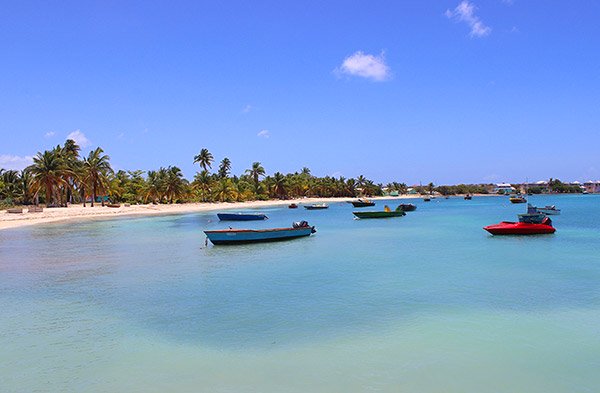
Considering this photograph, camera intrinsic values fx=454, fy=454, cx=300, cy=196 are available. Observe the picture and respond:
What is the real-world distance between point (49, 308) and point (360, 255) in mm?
16766

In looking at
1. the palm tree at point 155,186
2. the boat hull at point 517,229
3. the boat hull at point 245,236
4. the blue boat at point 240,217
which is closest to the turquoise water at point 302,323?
the boat hull at point 245,236

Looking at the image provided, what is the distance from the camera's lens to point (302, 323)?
506 inches

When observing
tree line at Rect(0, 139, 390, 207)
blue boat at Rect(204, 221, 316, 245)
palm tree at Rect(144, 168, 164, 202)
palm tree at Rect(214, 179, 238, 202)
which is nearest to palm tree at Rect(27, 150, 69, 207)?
tree line at Rect(0, 139, 390, 207)

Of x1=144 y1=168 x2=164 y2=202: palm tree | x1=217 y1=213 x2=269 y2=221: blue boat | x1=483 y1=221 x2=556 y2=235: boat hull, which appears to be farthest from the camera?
x1=144 y1=168 x2=164 y2=202: palm tree

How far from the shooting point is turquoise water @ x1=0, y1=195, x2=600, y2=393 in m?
9.15

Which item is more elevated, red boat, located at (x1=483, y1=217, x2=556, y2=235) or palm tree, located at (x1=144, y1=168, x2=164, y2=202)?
palm tree, located at (x1=144, y1=168, x2=164, y2=202)

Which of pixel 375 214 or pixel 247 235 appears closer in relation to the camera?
pixel 247 235

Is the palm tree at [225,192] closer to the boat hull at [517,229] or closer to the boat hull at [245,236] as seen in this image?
the boat hull at [245,236]

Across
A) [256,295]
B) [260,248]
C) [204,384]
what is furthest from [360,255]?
[204,384]

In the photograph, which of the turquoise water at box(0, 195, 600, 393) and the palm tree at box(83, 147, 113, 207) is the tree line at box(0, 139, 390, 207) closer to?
the palm tree at box(83, 147, 113, 207)

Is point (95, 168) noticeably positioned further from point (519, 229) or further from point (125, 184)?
point (519, 229)

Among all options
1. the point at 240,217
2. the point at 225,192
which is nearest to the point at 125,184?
the point at 225,192

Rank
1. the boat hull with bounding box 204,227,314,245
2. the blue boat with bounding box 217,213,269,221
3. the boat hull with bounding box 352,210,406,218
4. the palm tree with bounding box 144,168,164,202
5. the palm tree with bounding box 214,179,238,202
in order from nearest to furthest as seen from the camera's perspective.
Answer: the boat hull with bounding box 204,227,314,245 → the boat hull with bounding box 352,210,406,218 → the blue boat with bounding box 217,213,269,221 → the palm tree with bounding box 144,168,164,202 → the palm tree with bounding box 214,179,238,202

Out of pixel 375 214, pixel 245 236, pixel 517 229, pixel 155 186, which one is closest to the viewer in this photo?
pixel 245 236
